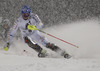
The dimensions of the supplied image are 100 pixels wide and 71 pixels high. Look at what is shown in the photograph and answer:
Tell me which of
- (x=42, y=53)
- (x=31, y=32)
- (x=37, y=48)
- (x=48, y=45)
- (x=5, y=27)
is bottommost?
(x=42, y=53)

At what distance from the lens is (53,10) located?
1991cm

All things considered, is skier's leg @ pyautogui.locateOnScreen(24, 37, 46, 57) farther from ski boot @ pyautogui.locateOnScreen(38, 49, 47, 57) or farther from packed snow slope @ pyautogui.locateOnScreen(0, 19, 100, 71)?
packed snow slope @ pyautogui.locateOnScreen(0, 19, 100, 71)

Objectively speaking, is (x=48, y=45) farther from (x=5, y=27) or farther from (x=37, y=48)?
(x=5, y=27)

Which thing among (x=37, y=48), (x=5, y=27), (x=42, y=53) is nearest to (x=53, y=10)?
(x=5, y=27)

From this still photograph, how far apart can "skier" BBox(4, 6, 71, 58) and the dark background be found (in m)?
12.2

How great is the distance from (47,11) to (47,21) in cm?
114

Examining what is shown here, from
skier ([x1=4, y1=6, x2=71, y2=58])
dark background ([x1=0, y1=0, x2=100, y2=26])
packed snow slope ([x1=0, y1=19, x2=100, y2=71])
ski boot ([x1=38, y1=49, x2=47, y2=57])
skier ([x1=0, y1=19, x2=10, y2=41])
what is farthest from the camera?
dark background ([x1=0, y1=0, x2=100, y2=26])

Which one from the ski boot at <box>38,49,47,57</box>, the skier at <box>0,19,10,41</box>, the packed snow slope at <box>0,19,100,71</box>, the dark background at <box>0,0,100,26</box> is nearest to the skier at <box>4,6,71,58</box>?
the ski boot at <box>38,49,47,57</box>

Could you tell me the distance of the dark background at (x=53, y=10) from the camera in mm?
19578

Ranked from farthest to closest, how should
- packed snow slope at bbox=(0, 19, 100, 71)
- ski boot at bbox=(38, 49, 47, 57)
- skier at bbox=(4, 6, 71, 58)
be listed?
skier at bbox=(4, 6, 71, 58)
ski boot at bbox=(38, 49, 47, 57)
packed snow slope at bbox=(0, 19, 100, 71)

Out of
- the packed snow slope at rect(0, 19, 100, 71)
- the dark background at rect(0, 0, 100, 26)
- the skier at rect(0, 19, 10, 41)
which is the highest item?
the dark background at rect(0, 0, 100, 26)

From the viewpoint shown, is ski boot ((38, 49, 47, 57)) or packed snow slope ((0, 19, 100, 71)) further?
ski boot ((38, 49, 47, 57))

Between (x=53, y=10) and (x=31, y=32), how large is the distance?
42.6ft

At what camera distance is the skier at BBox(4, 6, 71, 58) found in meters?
6.77
